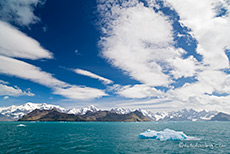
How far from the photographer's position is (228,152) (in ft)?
129

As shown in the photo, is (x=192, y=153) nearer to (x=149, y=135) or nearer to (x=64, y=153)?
(x=149, y=135)

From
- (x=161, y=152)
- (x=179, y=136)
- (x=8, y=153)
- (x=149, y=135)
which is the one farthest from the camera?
(x=149, y=135)

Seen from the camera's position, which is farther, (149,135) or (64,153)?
(149,135)

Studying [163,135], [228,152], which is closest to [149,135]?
[163,135]

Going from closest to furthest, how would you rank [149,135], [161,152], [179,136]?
[161,152], [179,136], [149,135]

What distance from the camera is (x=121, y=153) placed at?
3753 centimetres

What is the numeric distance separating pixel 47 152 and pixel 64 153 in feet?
16.2

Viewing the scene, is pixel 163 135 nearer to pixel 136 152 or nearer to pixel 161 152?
pixel 161 152

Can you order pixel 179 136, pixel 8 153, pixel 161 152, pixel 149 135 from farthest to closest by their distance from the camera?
pixel 149 135
pixel 179 136
pixel 161 152
pixel 8 153

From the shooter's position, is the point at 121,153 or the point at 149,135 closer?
the point at 121,153

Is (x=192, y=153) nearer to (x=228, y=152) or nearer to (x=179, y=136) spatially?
(x=228, y=152)

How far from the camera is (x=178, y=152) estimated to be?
38.9 m

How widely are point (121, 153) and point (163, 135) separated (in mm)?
29560

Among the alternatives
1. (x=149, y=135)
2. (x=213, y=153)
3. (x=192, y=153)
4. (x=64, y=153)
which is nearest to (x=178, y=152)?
(x=192, y=153)
